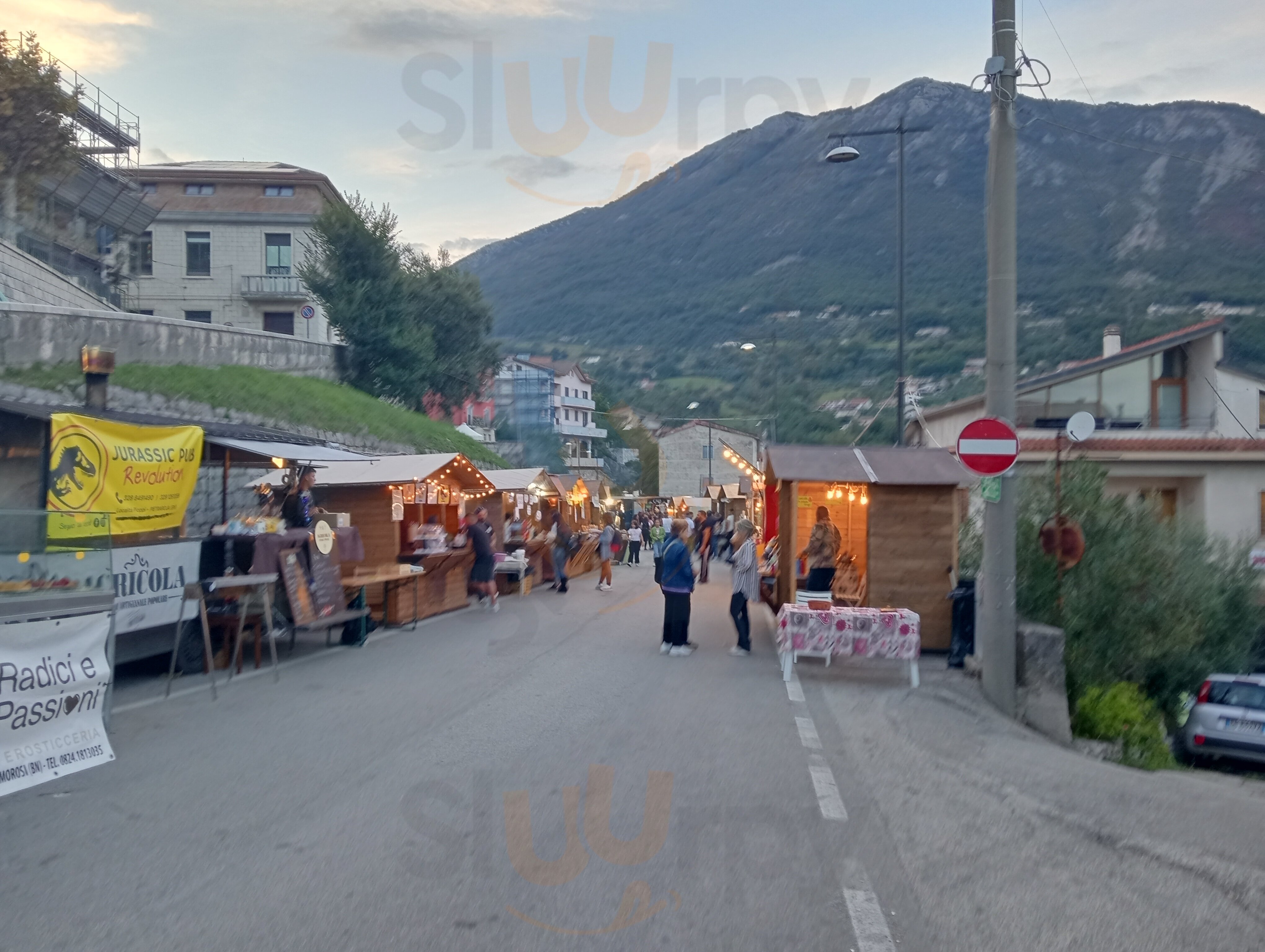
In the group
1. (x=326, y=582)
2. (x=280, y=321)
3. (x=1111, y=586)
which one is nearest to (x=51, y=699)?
(x=326, y=582)

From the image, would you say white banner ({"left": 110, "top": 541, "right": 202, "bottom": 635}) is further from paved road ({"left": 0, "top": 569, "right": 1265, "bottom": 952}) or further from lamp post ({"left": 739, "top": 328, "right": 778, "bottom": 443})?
lamp post ({"left": 739, "top": 328, "right": 778, "bottom": 443})

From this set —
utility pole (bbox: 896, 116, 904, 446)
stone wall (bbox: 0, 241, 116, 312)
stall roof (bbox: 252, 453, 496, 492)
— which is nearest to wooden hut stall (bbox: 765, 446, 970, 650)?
utility pole (bbox: 896, 116, 904, 446)

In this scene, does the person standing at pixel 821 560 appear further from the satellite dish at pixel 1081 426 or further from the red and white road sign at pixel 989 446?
the red and white road sign at pixel 989 446

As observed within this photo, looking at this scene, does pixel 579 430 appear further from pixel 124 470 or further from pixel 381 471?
pixel 124 470

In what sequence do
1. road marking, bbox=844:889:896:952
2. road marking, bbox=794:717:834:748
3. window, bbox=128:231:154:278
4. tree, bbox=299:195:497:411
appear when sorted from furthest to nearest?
window, bbox=128:231:154:278 → tree, bbox=299:195:497:411 → road marking, bbox=794:717:834:748 → road marking, bbox=844:889:896:952

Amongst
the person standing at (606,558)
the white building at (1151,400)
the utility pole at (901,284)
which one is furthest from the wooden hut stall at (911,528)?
the white building at (1151,400)

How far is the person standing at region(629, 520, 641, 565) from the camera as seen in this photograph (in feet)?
125

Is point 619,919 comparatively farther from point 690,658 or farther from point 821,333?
point 821,333

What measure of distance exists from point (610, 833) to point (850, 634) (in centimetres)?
640

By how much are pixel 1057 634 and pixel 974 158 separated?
109 m

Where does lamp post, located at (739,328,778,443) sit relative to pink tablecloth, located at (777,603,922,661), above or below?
above

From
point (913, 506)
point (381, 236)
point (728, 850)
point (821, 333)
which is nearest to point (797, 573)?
point (913, 506)

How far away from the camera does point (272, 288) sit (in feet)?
148

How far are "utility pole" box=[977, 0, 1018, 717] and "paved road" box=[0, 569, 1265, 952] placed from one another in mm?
692
